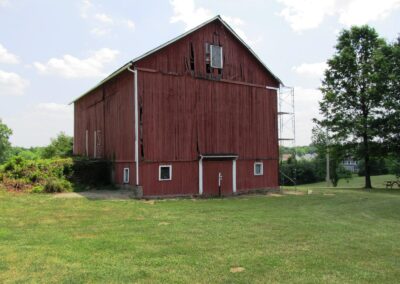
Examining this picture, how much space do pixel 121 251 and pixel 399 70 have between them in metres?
30.0

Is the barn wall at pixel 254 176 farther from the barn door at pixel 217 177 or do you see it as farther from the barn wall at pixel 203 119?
the barn door at pixel 217 177

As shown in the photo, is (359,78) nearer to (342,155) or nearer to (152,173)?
(342,155)

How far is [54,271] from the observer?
24.5 ft

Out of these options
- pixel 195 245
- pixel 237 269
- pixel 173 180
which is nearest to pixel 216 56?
pixel 173 180

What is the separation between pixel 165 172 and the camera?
22844 millimetres

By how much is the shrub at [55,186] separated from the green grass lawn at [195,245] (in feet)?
19.4

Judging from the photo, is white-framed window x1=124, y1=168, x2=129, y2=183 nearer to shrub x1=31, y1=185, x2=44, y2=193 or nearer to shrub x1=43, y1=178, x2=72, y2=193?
shrub x1=43, y1=178, x2=72, y2=193

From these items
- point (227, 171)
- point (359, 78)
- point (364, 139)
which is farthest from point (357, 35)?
point (227, 171)

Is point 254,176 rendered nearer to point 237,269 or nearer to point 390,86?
point 390,86

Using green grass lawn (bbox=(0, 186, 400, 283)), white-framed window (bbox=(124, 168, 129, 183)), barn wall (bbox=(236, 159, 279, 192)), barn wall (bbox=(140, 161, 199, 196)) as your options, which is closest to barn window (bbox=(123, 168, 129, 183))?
white-framed window (bbox=(124, 168, 129, 183))

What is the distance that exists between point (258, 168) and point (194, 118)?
6.06m

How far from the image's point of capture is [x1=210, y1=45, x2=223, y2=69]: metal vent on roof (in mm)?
24922

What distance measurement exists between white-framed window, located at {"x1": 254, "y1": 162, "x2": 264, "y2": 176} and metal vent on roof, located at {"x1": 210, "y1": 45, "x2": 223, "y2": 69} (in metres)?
6.68

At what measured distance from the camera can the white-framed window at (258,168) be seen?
27062 mm
